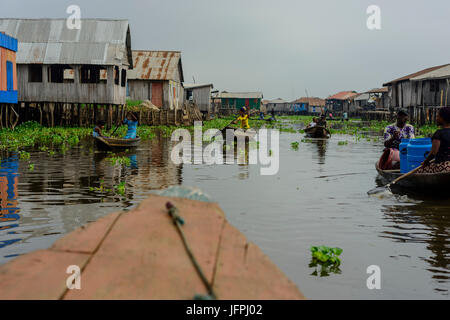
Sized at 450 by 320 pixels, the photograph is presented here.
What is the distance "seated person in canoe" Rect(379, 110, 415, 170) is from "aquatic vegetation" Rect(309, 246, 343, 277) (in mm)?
5840

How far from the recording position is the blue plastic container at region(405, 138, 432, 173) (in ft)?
29.7

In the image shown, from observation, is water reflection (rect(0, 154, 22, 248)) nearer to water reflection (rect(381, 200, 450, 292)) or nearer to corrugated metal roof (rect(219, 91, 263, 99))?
water reflection (rect(381, 200, 450, 292))

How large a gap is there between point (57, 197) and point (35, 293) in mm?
6455

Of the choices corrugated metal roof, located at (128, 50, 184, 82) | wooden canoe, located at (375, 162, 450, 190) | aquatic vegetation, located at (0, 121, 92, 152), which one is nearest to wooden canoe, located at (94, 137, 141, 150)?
aquatic vegetation, located at (0, 121, 92, 152)

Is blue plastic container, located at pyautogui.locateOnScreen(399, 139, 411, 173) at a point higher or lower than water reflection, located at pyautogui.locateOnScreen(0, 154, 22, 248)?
higher

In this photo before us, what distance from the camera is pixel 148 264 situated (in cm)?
249

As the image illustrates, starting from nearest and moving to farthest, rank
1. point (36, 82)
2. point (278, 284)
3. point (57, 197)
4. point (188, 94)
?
point (278, 284), point (57, 197), point (36, 82), point (188, 94)

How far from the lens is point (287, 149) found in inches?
779

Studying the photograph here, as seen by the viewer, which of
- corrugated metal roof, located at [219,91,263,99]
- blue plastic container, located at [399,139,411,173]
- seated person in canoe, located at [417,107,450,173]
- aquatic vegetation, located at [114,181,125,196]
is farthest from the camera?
corrugated metal roof, located at [219,91,263,99]

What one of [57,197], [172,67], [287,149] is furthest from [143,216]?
[172,67]

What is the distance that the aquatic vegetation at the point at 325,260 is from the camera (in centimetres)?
509

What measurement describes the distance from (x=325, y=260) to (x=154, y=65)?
115 ft
